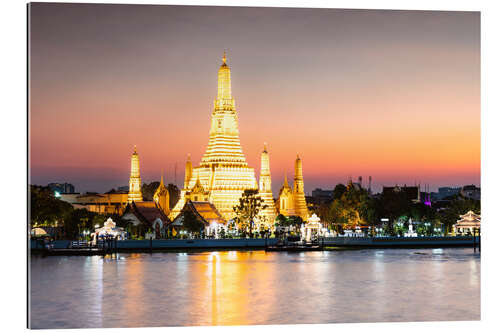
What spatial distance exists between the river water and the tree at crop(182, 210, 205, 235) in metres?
10.1

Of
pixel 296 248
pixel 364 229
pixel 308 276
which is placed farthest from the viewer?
pixel 364 229

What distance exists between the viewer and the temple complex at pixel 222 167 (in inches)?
2048

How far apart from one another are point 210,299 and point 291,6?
821 centimetres

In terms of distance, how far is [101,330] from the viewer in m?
14.7

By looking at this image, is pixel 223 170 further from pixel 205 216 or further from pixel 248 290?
pixel 248 290

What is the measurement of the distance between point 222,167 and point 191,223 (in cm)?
838

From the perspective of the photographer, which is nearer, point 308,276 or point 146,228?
point 308,276

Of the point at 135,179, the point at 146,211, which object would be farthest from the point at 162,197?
the point at 146,211

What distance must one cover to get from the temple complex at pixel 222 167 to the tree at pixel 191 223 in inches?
235

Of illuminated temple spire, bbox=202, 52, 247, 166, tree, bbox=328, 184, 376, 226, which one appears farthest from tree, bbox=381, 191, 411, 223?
illuminated temple spire, bbox=202, 52, 247, 166

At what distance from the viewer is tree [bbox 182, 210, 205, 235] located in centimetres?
4509

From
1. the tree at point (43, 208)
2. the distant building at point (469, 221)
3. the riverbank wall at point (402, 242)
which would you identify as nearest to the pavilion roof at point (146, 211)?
the tree at point (43, 208)
